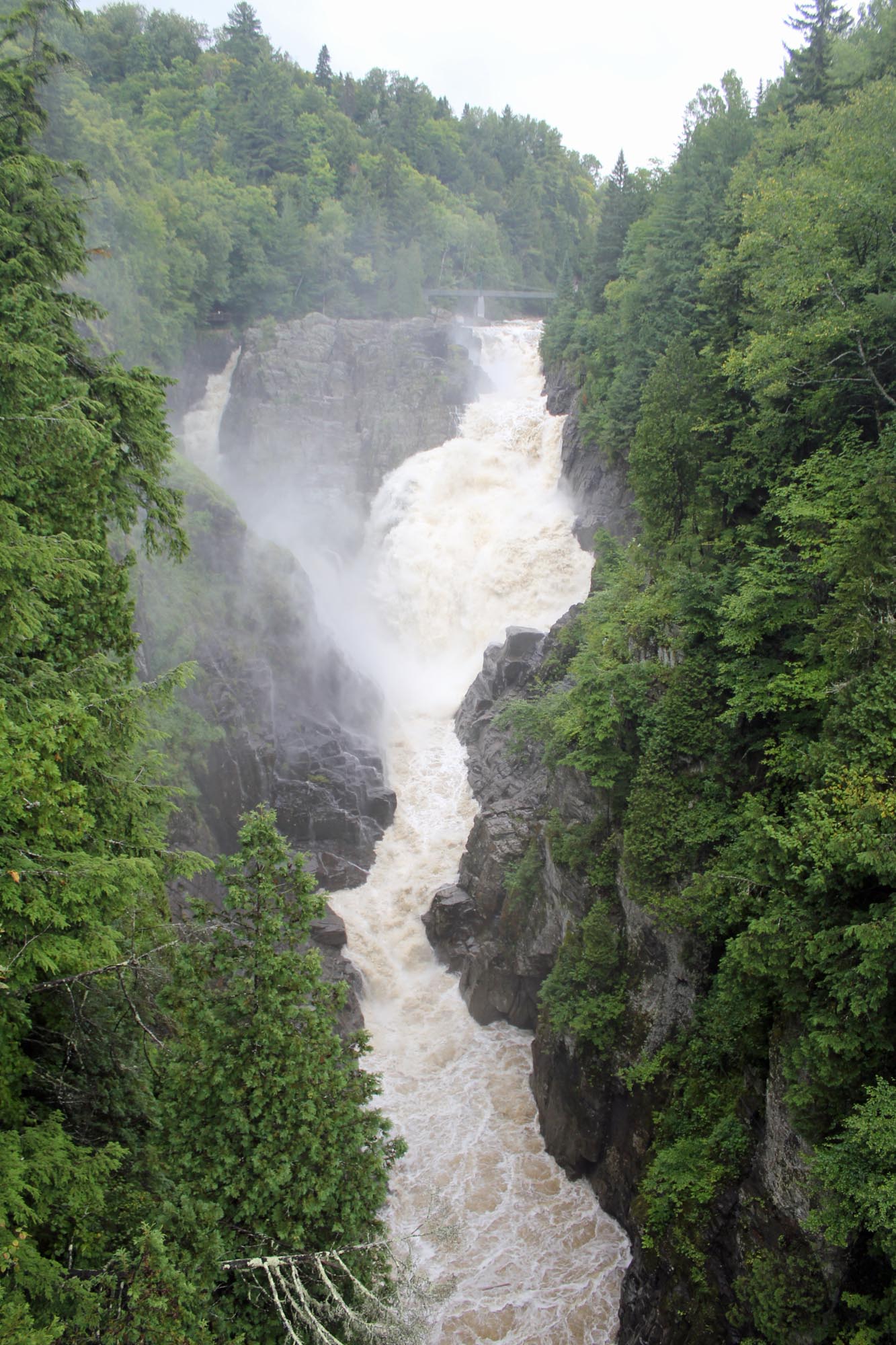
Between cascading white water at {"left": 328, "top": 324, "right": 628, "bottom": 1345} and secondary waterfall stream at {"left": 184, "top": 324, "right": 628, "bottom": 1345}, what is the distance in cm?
5

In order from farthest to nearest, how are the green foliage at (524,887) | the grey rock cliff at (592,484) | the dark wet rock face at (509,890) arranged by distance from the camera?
1. the grey rock cliff at (592,484)
2. the green foliage at (524,887)
3. the dark wet rock face at (509,890)

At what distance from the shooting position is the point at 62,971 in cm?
805

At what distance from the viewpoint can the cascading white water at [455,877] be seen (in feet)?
50.0

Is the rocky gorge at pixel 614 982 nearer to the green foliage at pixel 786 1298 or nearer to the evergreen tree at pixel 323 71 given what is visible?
the green foliage at pixel 786 1298

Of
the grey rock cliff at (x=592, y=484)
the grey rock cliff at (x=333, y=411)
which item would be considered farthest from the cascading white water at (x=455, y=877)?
the grey rock cliff at (x=333, y=411)

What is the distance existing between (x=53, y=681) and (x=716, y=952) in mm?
11172

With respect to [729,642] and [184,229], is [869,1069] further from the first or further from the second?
[184,229]

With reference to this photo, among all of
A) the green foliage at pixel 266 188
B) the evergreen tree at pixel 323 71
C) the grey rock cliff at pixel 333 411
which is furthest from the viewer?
the evergreen tree at pixel 323 71

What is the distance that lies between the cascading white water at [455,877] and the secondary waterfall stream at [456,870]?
0.15 feet

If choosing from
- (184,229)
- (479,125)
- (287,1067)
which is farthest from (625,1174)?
(479,125)

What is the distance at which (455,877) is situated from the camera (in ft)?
85.2

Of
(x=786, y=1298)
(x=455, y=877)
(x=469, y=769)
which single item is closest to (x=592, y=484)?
(x=469, y=769)

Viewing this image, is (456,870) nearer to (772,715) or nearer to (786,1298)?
(772,715)

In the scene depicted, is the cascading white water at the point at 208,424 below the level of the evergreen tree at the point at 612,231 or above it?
below
